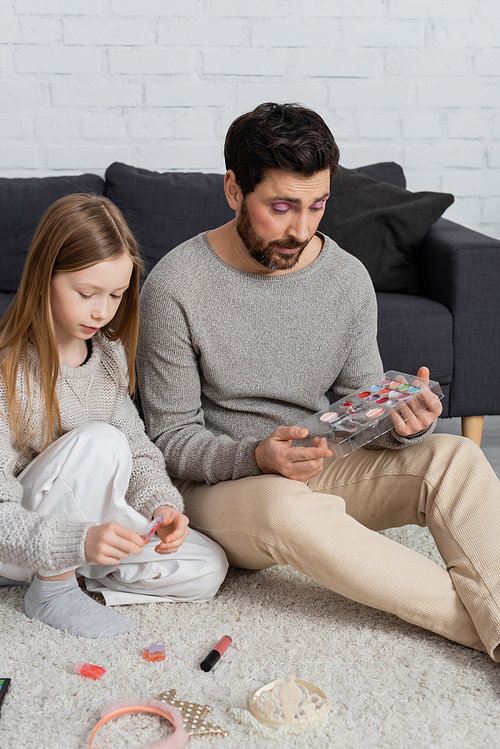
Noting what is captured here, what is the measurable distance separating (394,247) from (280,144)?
39.2 inches

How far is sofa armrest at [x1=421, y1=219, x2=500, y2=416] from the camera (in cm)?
190

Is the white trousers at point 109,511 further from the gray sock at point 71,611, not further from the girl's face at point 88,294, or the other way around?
the girl's face at point 88,294

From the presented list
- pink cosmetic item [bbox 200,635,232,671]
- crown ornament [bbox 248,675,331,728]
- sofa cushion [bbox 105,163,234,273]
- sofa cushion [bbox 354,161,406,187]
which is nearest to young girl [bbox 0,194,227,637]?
pink cosmetic item [bbox 200,635,232,671]

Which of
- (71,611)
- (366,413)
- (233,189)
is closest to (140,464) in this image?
(71,611)

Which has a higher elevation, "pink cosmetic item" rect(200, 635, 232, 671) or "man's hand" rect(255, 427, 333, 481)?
"man's hand" rect(255, 427, 333, 481)

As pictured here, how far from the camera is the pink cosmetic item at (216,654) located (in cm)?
103

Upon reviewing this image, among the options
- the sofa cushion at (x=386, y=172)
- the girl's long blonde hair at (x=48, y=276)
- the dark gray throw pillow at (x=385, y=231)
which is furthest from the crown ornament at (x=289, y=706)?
the sofa cushion at (x=386, y=172)

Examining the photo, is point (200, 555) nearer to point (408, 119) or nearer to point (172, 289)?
point (172, 289)

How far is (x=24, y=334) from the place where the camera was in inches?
45.3

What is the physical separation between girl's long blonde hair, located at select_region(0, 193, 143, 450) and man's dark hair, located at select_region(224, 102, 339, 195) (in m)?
0.23

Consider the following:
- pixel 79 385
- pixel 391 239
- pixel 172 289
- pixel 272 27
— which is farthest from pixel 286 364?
pixel 272 27

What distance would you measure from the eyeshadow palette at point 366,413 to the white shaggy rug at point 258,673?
11.0 inches

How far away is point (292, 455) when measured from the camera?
1.16 metres

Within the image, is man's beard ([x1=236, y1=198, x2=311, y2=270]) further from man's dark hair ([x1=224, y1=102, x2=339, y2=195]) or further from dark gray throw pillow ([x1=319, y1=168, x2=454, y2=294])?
dark gray throw pillow ([x1=319, y1=168, x2=454, y2=294])
